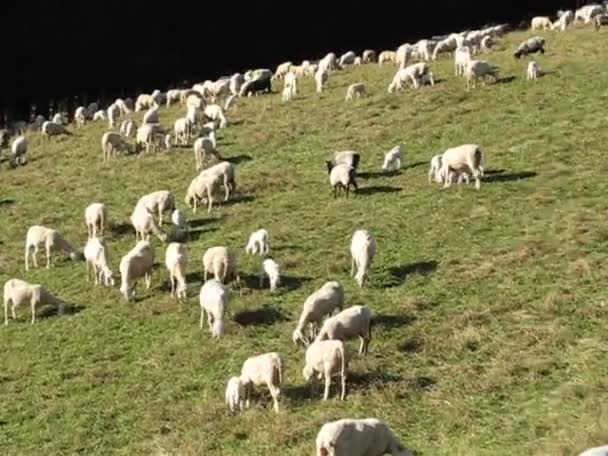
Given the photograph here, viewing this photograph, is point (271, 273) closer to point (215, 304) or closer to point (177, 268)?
point (177, 268)

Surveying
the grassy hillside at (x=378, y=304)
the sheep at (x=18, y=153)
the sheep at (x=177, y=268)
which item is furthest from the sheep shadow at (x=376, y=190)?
the sheep at (x=18, y=153)

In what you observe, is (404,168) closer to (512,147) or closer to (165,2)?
(512,147)

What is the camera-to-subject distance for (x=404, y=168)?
3033 centimetres

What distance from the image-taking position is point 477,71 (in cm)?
3916

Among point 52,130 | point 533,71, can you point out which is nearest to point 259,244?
point 533,71

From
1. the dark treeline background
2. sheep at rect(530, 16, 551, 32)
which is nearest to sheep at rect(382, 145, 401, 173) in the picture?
sheep at rect(530, 16, 551, 32)

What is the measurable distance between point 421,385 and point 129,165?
22.0m

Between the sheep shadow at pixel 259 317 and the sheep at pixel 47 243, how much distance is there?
7.73 metres

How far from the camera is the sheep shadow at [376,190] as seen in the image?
27984mm

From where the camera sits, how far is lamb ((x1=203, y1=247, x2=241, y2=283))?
21828 millimetres

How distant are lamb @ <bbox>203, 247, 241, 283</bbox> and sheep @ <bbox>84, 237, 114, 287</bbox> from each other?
2.99 m

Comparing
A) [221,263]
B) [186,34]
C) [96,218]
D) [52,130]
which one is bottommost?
[221,263]

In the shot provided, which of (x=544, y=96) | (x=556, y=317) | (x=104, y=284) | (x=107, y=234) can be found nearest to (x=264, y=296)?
(x=104, y=284)

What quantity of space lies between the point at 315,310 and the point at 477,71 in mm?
22848
